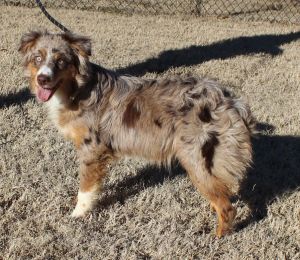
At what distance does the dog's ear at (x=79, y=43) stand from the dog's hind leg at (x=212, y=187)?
3.67ft

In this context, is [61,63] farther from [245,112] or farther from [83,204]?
[245,112]

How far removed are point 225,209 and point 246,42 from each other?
6.61 meters

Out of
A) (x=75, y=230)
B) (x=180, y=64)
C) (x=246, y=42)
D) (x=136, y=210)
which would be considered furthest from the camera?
(x=246, y=42)

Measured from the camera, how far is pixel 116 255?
348cm

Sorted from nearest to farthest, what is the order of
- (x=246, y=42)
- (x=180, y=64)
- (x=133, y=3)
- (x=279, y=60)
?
(x=180, y=64)
(x=279, y=60)
(x=246, y=42)
(x=133, y=3)

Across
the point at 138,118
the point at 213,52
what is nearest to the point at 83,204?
the point at 138,118

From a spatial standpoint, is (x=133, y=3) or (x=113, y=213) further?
(x=133, y=3)

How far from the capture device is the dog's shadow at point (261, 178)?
424 cm

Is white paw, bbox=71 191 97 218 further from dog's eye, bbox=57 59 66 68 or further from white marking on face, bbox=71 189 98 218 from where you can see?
dog's eye, bbox=57 59 66 68

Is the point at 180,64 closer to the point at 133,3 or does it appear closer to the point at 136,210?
the point at 136,210

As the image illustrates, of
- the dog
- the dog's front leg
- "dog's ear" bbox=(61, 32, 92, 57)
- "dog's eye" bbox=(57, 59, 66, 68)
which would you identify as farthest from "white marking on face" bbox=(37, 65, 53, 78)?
the dog's front leg

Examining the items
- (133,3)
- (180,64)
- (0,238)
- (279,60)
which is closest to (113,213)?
(0,238)

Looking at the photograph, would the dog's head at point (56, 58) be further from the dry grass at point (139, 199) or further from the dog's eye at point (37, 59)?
the dry grass at point (139, 199)

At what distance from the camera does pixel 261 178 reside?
184 inches
